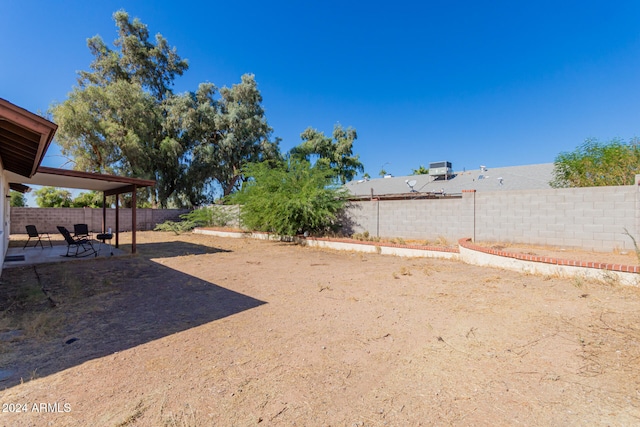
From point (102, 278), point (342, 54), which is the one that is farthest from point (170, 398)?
point (342, 54)

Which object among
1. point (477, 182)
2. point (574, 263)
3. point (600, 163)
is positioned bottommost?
point (574, 263)

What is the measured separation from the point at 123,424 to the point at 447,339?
2987 mm

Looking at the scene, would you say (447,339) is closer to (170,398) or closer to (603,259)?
(170,398)

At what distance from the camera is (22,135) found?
4.30 meters

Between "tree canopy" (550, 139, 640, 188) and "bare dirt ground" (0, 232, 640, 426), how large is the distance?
6.10 metres

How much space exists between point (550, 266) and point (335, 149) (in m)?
22.2

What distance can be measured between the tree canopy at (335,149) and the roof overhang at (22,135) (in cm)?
1967

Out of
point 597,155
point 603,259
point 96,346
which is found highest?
point 597,155

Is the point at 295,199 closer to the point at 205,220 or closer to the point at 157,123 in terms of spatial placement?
the point at 205,220

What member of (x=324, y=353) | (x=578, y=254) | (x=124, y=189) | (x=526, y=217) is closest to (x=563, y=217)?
(x=526, y=217)

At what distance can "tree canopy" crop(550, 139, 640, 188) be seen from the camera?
8.51 m

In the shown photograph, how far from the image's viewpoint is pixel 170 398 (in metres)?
2.19

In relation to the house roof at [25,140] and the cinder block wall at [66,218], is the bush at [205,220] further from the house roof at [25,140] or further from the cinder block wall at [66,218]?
the house roof at [25,140]

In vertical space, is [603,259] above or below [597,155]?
below
